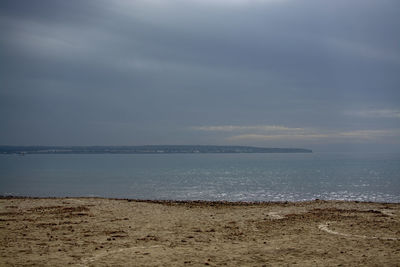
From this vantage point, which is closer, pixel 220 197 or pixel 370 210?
pixel 370 210

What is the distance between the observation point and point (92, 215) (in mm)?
21359

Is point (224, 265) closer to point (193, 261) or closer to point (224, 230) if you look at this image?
point (193, 261)

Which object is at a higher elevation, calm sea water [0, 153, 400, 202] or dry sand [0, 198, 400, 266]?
dry sand [0, 198, 400, 266]

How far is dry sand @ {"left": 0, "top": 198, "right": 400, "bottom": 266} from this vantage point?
11969 mm

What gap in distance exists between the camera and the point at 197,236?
15.7m

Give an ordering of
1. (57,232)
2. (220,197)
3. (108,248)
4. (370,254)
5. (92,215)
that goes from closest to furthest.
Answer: (370,254)
(108,248)
(57,232)
(92,215)
(220,197)

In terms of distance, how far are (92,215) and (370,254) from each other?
1538cm

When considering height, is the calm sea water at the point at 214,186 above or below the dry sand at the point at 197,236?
below

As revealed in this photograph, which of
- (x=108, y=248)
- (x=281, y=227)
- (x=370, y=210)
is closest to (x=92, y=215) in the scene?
(x=108, y=248)

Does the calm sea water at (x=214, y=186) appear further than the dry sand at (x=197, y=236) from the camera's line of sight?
Yes

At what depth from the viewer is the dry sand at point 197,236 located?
11969 millimetres

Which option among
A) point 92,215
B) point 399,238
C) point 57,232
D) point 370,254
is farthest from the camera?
point 92,215

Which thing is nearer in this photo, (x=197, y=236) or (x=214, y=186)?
(x=197, y=236)

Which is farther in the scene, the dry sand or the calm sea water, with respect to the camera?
the calm sea water
